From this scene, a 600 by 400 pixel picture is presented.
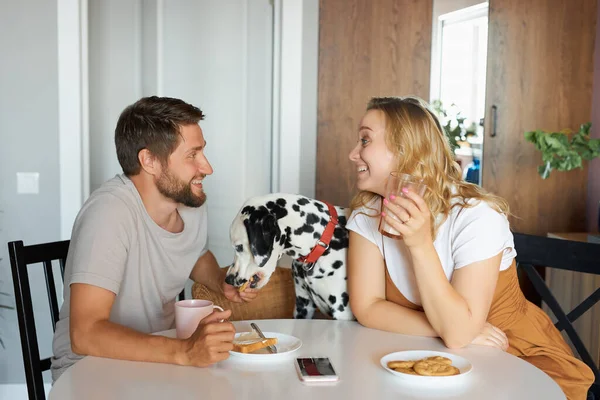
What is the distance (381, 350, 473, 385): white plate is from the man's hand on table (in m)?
0.32

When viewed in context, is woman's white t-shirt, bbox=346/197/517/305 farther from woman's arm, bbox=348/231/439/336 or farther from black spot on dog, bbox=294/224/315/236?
black spot on dog, bbox=294/224/315/236

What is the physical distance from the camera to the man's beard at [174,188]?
1.98 meters

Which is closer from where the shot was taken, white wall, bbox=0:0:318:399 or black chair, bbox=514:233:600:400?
black chair, bbox=514:233:600:400

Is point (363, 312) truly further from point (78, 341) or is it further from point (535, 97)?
point (535, 97)

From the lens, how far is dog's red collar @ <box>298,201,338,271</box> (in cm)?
197

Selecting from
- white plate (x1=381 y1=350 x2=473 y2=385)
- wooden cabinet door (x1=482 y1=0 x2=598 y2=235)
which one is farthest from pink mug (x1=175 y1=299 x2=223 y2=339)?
wooden cabinet door (x1=482 y1=0 x2=598 y2=235)

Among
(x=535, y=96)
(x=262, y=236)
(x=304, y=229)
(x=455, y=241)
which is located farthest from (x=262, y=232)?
(x=535, y=96)

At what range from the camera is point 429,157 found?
182 centimetres

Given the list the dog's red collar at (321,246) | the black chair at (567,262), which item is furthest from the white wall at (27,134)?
the black chair at (567,262)

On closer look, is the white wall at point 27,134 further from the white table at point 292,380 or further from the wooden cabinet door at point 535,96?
the wooden cabinet door at point 535,96

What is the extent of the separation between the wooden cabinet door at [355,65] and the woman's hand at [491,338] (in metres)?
2.25

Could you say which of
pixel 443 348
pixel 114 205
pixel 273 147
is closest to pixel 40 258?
pixel 114 205

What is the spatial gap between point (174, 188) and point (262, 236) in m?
0.29

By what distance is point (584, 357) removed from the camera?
1.94 metres
